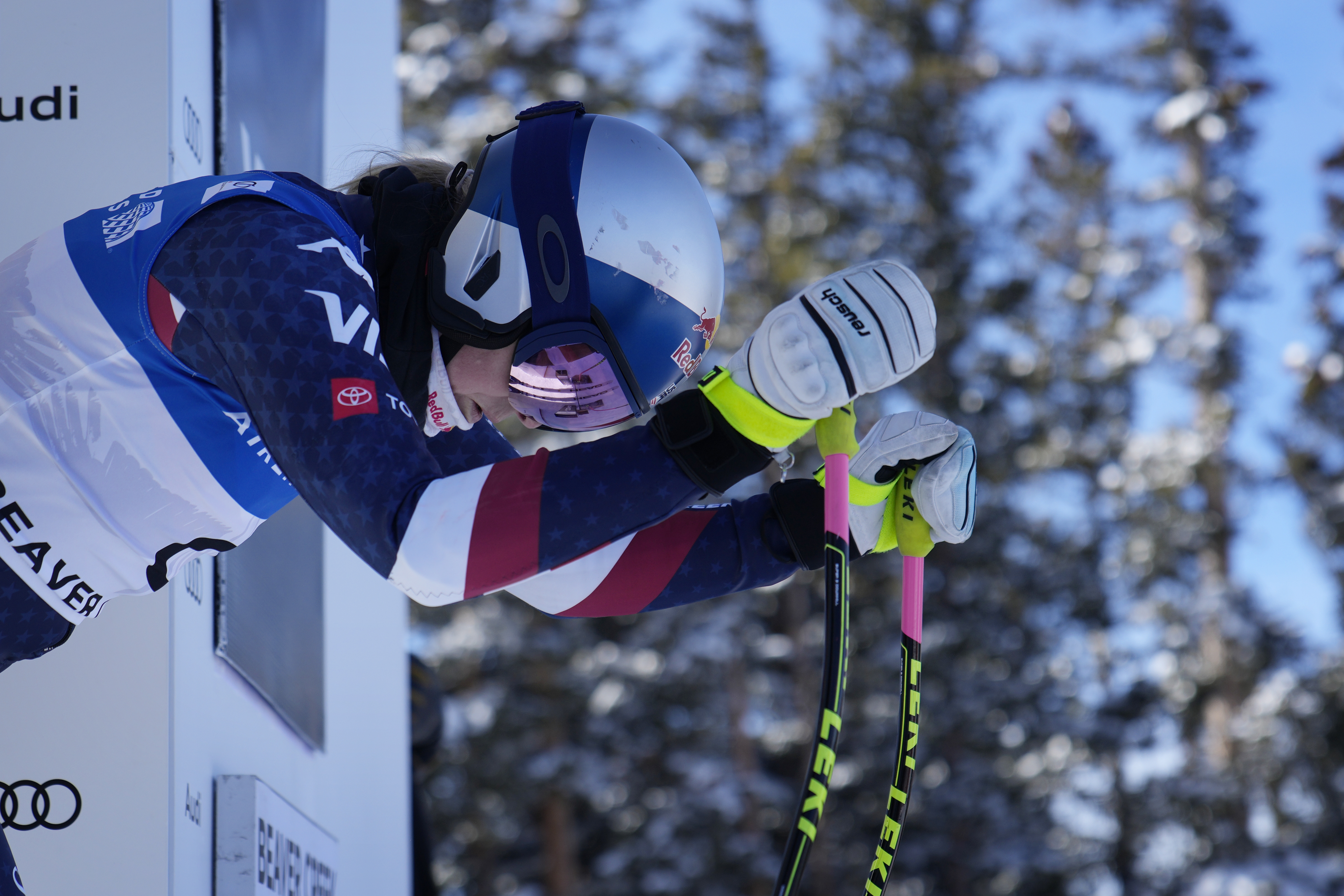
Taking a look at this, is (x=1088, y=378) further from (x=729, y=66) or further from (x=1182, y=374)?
(x=729, y=66)

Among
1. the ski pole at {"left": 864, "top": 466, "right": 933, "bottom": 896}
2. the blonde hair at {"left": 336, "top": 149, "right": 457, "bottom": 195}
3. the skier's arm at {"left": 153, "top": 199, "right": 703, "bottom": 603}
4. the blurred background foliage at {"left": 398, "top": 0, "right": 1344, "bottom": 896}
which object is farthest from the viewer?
the blurred background foliage at {"left": 398, "top": 0, "right": 1344, "bottom": 896}

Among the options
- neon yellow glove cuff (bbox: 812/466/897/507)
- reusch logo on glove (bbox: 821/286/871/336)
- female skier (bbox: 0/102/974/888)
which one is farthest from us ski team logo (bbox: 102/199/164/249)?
neon yellow glove cuff (bbox: 812/466/897/507)

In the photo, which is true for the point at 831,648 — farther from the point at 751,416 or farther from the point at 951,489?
the point at 951,489

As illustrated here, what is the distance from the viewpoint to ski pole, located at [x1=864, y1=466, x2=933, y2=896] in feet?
6.25

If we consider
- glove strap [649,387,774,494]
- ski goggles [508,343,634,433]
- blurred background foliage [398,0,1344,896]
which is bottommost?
blurred background foliage [398,0,1344,896]

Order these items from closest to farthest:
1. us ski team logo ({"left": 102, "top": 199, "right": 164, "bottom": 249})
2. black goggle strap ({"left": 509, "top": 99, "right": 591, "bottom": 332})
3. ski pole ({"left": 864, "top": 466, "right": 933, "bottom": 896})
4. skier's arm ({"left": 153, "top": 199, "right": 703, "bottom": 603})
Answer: skier's arm ({"left": 153, "top": 199, "right": 703, "bottom": 603}), us ski team logo ({"left": 102, "top": 199, "right": 164, "bottom": 249}), black goggle strap ({"left": 509, "top": 99, "right": 591, "bottom": 332}), ski pole ({"left": 864, "top": 466, "right": 933, "bottom": 896})

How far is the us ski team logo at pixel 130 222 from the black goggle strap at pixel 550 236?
478mm

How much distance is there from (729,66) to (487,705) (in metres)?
7.83

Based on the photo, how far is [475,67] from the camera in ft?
49.2

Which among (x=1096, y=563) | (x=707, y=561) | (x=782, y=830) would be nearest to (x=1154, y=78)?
(x=1096, y=563)

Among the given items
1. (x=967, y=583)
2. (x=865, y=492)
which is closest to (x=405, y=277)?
(x=865, y=492)

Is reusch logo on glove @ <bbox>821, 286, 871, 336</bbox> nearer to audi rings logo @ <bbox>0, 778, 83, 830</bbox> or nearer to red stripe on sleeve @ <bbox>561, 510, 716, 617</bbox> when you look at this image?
red stripe on sleeve @ <bbox>561, 510, 716, 617</bbox>

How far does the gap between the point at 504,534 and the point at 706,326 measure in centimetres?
71

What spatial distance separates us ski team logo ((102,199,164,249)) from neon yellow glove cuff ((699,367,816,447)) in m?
0.76
